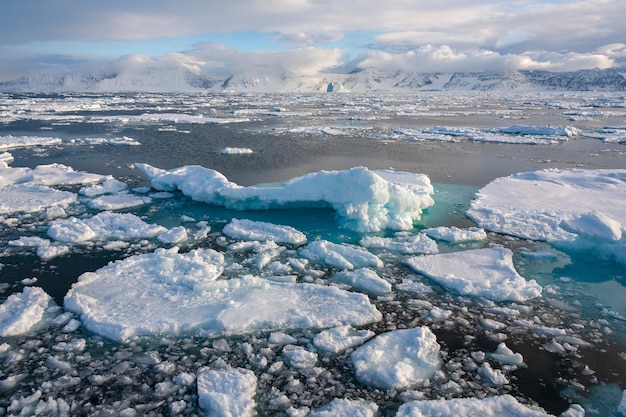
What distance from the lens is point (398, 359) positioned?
182 inches

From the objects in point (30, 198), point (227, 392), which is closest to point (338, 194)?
point (227, 392)

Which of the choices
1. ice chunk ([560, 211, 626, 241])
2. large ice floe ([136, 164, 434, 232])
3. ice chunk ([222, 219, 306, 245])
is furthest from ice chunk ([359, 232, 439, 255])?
ice chunk ([560, 211, 626, 241])

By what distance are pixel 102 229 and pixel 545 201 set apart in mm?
10425

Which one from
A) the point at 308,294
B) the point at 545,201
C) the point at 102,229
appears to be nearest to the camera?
the point at 308,294

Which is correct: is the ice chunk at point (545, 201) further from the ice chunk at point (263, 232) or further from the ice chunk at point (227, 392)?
the ice chunk at point (227, 392)

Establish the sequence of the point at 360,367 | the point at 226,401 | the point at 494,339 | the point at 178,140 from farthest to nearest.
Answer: the point at 178,140 → the point at 494,339 → the point at 360,367 → the point at 226,401

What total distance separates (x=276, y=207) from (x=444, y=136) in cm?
1637

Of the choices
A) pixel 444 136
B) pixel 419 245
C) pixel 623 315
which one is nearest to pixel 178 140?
pixel 444 136

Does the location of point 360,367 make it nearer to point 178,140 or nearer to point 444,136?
point 178,140

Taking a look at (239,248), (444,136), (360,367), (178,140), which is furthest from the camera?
(444,136)

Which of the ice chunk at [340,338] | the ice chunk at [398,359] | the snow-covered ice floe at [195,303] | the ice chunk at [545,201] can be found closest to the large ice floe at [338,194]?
the ice chunk at [545,201]

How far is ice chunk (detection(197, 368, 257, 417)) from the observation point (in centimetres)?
387

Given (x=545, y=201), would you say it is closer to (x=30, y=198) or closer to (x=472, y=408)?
(x=472, y=408)

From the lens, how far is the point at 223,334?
5.10 m
